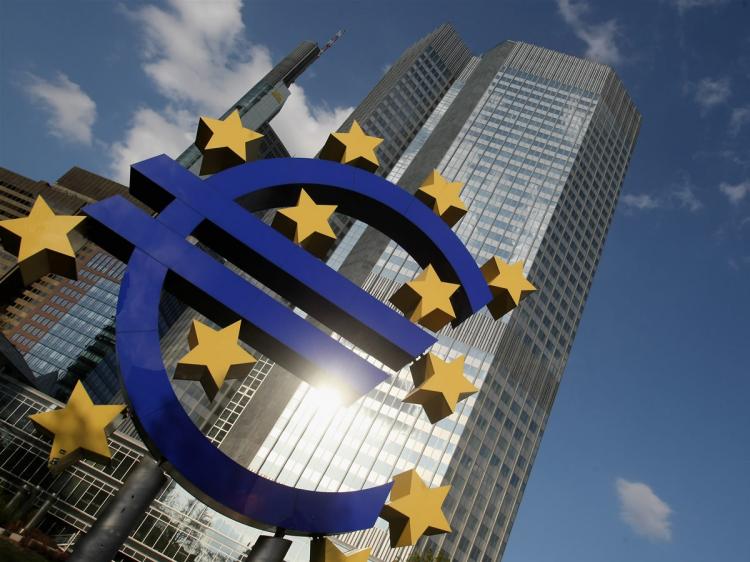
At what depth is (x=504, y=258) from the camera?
257 ft

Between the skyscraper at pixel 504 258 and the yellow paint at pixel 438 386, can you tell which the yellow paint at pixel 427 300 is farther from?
the skyscraper at pixel 504 258

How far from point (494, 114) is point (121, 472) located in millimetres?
84409

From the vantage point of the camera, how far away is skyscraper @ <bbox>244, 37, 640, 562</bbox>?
212 ft

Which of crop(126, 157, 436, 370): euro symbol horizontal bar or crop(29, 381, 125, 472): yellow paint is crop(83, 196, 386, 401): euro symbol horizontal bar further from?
crop(29, 381, 125, 472): yellow paint

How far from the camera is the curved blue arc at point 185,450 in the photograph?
8344mm

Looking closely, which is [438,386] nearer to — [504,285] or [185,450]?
[504,285]

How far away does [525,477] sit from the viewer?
77500 millimetres

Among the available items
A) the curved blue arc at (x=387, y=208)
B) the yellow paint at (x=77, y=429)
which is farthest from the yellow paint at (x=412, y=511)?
the yellow paint at (x=77, y=429)

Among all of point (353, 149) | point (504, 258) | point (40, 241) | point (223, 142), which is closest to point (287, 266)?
point (223, 142)

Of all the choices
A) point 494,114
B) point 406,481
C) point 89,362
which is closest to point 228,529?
point 406,481

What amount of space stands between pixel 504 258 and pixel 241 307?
7202cm

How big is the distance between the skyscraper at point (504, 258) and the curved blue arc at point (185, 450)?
47.3 m

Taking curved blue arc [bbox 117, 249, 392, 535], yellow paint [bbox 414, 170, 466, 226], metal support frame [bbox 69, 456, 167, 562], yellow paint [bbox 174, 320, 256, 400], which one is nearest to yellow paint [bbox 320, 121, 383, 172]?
yellow paint [bbox 414, 170, 466, 226]

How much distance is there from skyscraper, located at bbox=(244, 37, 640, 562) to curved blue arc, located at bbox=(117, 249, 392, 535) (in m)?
47.3
